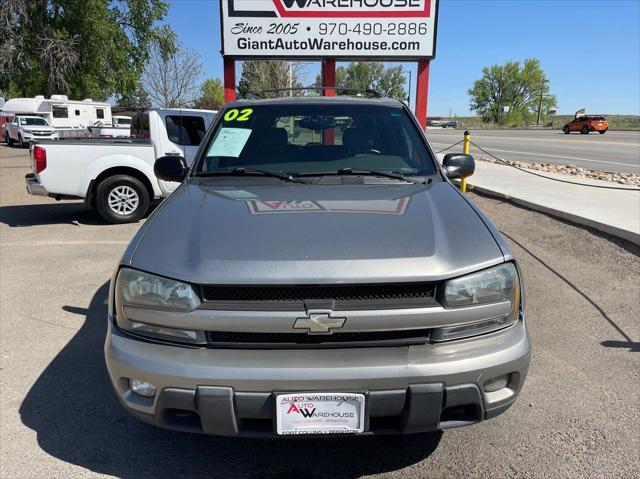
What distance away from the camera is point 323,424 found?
6.84ft

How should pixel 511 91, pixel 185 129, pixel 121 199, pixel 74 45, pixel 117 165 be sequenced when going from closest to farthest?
pixel 117 165
pixel 121 199
pixel 185 129
pixel 74 45
pixel 511 91

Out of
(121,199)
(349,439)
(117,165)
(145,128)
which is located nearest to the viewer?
(349,439)

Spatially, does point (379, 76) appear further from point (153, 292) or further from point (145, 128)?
point (153, 292)

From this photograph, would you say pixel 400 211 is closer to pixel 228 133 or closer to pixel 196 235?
pixel 196 235

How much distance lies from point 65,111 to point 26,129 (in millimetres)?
2518

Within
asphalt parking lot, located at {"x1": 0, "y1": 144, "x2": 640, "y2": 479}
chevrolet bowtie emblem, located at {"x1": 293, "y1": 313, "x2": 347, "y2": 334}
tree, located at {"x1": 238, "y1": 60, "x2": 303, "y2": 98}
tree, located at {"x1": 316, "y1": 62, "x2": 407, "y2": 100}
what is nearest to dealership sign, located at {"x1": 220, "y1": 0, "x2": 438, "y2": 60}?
asphalt parking lot, located at {"x1": 0, "y1": 144, "x2": 640, "y2": 479}

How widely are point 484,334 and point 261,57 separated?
8.24m

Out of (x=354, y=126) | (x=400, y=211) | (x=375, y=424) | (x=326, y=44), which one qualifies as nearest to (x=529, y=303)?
(x=354, y=126)

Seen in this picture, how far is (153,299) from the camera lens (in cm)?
216

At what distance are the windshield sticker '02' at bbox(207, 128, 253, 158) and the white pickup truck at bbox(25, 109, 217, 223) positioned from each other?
453cm

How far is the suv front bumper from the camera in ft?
6.60

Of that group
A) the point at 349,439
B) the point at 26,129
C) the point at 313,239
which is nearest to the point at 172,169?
the point at 313,239

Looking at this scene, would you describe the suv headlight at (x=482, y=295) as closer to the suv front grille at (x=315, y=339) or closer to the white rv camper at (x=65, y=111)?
the suv front grille at (x=315, y=339)

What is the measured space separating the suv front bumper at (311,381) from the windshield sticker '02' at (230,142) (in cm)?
168
